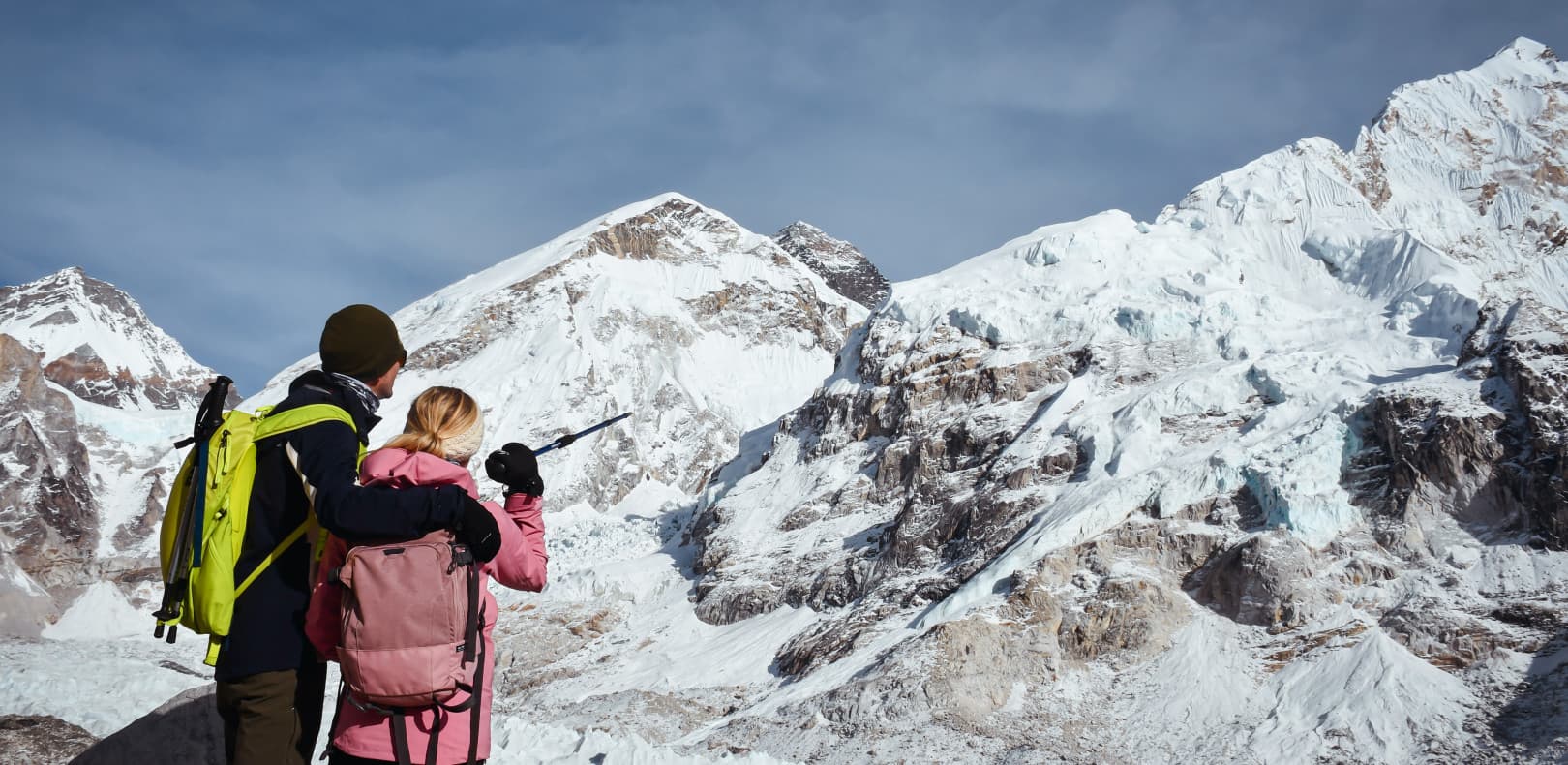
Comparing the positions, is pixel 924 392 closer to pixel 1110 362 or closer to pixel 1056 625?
pixel 1110 362

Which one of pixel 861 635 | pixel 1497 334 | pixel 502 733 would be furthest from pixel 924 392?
pixel 502 733

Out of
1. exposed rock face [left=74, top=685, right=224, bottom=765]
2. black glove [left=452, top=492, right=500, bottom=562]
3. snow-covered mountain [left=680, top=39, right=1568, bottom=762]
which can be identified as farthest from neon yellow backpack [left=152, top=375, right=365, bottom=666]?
snow-covered mountain [left=680, top=39, right=1568, bottom=762]

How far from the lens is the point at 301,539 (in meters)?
4.50

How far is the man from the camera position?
4055 mm

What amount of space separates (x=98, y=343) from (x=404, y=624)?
137 metres

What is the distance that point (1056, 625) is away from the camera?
38375 mm

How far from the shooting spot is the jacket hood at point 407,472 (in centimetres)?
425

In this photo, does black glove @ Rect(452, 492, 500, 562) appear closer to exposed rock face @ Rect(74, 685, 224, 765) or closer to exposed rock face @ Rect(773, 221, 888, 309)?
exposed rock face @ Rect(74, 685, 224, 765)

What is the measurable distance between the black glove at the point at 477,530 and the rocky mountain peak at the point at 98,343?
129 m

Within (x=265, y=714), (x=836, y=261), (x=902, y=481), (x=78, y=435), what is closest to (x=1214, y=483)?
(x=902, y=481)

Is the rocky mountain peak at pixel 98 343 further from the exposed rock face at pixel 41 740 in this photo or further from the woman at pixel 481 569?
the woman at pixel 481 569

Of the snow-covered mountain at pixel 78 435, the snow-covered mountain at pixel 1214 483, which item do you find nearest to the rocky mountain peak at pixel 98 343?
the snow-covered mountain at pixel 78 435

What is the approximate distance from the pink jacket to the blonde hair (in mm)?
58

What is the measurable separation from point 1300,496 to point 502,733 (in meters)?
36.7
